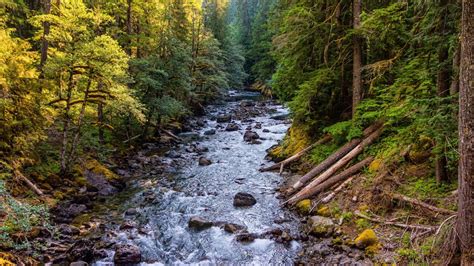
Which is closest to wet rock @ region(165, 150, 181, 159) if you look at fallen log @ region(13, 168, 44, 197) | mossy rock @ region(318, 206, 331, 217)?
fallen log @ region(13, 168, 44, 197)

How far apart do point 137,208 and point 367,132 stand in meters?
9.52

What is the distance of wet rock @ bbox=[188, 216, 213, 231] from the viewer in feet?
36.6

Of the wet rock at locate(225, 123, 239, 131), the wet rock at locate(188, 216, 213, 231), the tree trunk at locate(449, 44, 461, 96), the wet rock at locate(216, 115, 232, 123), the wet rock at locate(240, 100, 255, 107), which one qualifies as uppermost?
the tree trunk at locate(449, 44, 461, 96)

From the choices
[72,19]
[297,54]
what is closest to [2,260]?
[72,19]

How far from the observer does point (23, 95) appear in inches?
454

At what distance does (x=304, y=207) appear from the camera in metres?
11.4

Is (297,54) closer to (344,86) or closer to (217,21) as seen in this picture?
(344,86)

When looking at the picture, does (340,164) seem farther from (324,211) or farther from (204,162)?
(204,162)

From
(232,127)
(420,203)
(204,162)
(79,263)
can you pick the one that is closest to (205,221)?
(79,263)

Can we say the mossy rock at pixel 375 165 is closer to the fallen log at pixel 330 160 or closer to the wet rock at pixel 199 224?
the fallen log at pixel 330 160

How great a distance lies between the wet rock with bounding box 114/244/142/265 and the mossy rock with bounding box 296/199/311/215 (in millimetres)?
5520

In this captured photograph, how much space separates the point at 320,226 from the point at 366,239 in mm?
1709

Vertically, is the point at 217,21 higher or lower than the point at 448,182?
Answer: higher

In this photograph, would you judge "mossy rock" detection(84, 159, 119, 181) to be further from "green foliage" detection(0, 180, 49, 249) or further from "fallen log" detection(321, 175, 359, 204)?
"fallen log" detection(321, 175, 359, 204)
